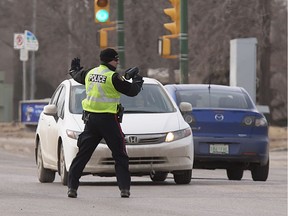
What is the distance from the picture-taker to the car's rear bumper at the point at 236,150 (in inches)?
724

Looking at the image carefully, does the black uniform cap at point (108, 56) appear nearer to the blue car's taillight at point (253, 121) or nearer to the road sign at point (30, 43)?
the blue car's taillight at point (253, 121)

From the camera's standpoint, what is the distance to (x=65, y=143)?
50.8 ft

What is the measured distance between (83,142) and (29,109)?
26.9 meters

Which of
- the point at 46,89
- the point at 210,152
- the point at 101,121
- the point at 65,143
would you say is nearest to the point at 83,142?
the point at 101,121

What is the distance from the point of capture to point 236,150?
1852cm

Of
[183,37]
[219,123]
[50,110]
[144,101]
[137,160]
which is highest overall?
[183,37]

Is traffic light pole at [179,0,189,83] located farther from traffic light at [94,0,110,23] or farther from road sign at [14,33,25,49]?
road sign at [14,33,25,49]

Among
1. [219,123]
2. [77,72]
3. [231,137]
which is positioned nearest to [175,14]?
[219,123]

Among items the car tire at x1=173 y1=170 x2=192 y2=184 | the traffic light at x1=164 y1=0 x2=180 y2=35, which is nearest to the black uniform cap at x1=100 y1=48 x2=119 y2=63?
the car tire at x1=173 y1=170 x2=192 y2=184

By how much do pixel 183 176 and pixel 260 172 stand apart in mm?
2924

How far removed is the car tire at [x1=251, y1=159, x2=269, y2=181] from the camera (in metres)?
18.6

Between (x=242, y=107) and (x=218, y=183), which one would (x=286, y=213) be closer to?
(x=218, y=183)

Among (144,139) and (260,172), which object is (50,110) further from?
(260,172)

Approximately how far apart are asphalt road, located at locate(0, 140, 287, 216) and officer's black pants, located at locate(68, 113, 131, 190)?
9.4 inches
